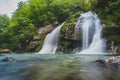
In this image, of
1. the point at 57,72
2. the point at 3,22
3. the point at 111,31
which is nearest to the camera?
the point at 57,72

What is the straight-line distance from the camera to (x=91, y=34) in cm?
2939

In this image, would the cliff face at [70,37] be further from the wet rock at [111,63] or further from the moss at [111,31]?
the wet rock at [111,63]

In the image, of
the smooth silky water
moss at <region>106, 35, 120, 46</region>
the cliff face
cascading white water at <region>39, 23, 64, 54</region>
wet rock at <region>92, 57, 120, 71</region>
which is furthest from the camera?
cascading white water at <region>39, 23, 64, 54</region>

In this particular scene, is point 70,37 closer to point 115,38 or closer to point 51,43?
point 51,43

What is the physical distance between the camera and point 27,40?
37.8 meters

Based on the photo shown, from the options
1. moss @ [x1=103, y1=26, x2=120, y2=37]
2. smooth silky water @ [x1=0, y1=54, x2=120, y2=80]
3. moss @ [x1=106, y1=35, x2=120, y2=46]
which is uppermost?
moss @ [x1=103, y1=26, x2=120, y2=37]

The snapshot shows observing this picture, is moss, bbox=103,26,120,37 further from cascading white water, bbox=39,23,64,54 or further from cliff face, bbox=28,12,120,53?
cascading white water, bbox=39,23,64,54

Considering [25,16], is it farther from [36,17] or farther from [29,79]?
[29,79]

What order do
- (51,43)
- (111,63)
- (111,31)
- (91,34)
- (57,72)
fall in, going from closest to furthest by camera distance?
(57,72) → (111,63) → (111,31) → (91,34) → (51,43)

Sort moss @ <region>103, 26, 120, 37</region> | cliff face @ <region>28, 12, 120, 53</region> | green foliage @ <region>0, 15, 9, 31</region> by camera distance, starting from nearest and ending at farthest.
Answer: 1. cliff face @ <region>28, 12, 120, 53</region>
2. moss @ <region>103, 26, 120, 37</region>
3. green foliage @ <region>0, 15, 9, 31</region>

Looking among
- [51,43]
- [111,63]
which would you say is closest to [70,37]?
[51,43]

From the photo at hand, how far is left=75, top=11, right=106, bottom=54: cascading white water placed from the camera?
26484 mm

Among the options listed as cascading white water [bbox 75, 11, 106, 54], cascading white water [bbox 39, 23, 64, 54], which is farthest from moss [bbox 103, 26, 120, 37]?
cascading white water [bbox 39, 23, 64, 54]

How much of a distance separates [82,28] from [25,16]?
53.7ft
